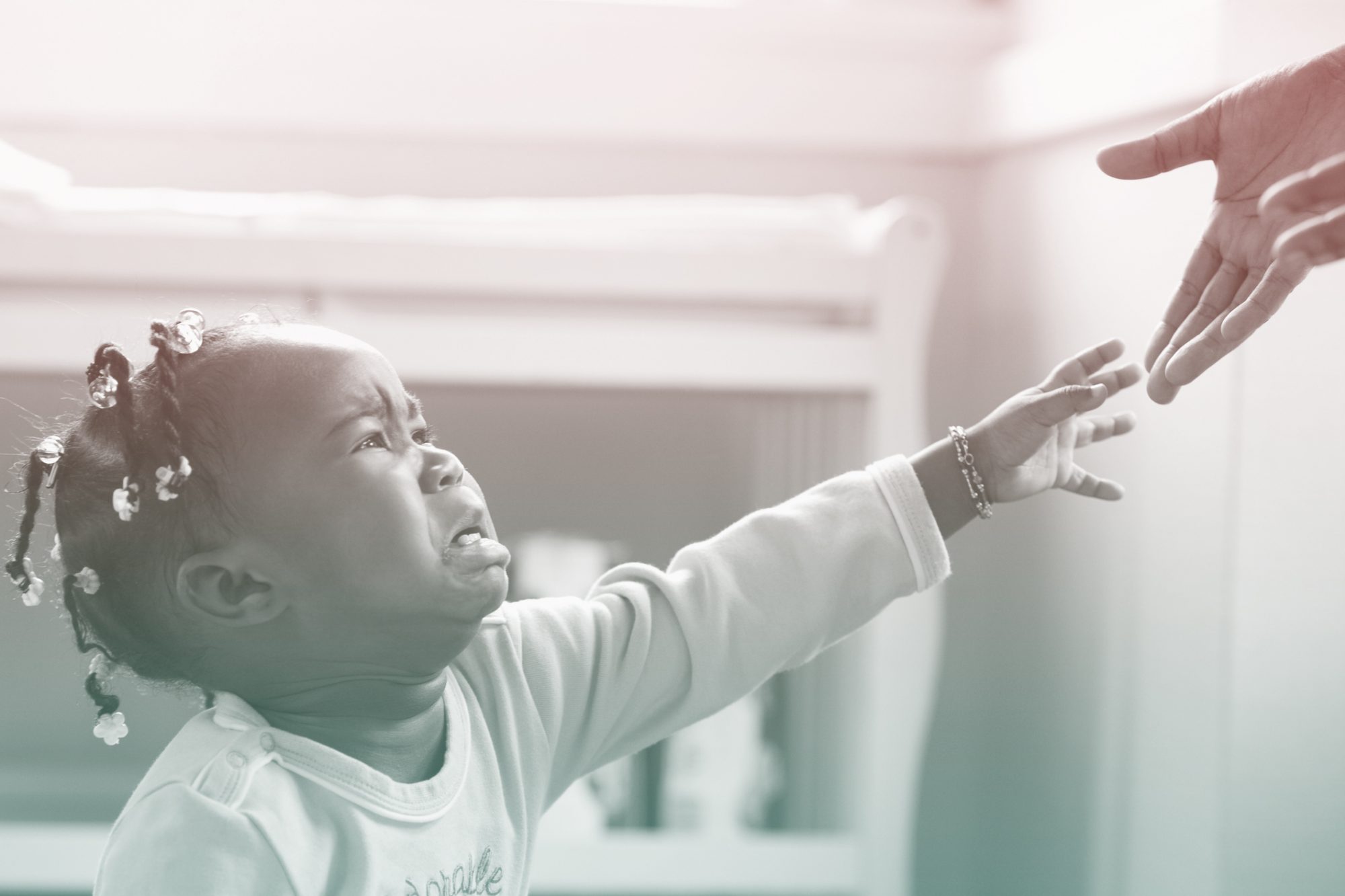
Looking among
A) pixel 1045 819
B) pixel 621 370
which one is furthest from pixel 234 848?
pixel 1045 819

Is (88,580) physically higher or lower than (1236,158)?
lower

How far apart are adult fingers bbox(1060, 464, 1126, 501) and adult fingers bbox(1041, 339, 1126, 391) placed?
6 centimetres

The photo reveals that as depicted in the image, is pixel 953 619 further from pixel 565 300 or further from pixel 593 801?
pixel 565 300

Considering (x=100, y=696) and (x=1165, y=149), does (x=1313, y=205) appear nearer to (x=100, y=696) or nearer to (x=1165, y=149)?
(x=1165, y=149)

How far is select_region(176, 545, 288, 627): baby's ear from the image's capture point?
2.28ft

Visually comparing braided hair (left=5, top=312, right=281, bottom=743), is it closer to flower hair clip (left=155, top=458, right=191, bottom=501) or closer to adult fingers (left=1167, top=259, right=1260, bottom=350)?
flower hair clip (left=155, top=458, right=191, bottom=501)

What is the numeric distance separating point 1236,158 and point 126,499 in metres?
0.64

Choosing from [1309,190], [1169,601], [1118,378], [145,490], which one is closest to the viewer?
[1309,190]

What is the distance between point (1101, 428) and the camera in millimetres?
850

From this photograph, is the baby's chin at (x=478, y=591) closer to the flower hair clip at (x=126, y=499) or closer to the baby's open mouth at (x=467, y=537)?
the baby's open mouth at (x=467, y=537)

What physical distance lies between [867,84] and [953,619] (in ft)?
2.17

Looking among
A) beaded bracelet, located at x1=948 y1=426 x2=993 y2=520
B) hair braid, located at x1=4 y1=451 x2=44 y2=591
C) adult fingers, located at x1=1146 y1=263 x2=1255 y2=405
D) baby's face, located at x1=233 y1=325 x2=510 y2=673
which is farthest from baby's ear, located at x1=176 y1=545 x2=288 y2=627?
adult fingers, located at x1=1146 y1=263 x2=1255 y2=405

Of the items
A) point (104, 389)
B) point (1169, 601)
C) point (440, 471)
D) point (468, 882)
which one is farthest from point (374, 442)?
point (1169, 601)

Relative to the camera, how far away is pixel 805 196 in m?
1.73
